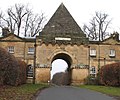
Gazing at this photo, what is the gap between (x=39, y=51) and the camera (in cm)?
4478

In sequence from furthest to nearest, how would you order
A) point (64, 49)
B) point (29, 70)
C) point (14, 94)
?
1. point (29, 70)
2. point (64, 49)
3. point (14, 94)

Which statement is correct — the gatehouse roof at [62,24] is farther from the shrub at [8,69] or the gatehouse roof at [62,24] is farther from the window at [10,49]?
the shrub at [8,69]

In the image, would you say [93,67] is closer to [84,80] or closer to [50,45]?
[84,80]

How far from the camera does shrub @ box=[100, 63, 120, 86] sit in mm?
37188

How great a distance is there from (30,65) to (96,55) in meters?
11.0

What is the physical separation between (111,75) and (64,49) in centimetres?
960

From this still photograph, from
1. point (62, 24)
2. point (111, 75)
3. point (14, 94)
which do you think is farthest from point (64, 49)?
point (14, 94)

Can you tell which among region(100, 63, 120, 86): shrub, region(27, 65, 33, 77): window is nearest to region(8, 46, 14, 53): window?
region(27, 65, 33, 77): window

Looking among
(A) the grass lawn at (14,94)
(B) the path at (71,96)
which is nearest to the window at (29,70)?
(A) the grass lawn at (14,94)

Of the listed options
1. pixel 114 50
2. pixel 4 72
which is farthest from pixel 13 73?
pixel 114 50

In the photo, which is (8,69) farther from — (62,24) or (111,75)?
(62,24)

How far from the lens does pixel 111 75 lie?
3847 cm

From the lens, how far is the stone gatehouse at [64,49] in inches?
1745

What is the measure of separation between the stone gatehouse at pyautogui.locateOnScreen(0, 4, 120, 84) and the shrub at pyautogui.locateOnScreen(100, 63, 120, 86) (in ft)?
14.2
